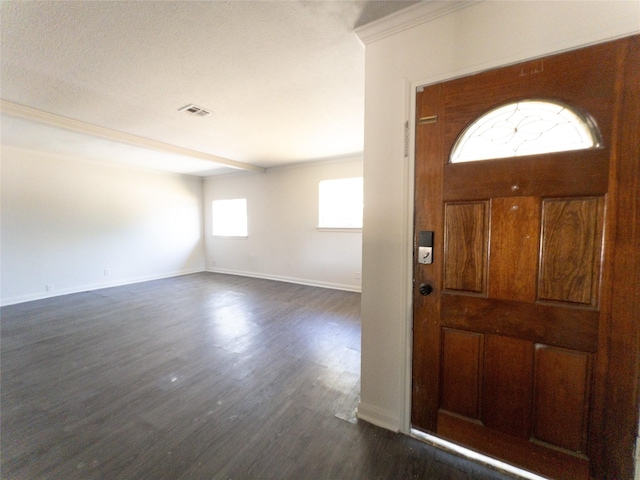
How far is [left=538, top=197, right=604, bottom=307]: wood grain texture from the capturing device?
1.06 meters

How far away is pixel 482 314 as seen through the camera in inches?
50.5

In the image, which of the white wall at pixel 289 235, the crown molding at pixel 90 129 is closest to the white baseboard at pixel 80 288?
the white wall at pixel 289 235

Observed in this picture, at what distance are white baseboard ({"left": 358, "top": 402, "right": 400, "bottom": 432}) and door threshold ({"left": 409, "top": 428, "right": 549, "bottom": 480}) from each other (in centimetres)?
11

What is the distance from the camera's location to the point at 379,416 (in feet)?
5.12

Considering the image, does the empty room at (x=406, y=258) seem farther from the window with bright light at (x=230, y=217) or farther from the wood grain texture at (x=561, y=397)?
the window with bright light at (x=230, y=217)

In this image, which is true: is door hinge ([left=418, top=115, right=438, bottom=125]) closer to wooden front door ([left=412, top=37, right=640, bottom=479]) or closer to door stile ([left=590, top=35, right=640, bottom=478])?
wooden front door ([left=412, top=37, right=640, bottom=479])

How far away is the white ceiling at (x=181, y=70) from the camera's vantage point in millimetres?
1464

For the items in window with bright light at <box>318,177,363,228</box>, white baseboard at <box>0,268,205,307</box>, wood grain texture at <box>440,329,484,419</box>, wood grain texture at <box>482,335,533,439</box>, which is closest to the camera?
wood grain texture at <box>482,335,533,439</box>

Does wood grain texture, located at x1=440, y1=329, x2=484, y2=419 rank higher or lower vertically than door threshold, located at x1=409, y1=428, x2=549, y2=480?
higher

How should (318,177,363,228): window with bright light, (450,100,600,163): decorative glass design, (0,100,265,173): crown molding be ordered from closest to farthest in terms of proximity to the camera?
(450,100,600,163): decorative glass design, (0,100,265,173): crown molding, (318,177,363,228): window with bright light

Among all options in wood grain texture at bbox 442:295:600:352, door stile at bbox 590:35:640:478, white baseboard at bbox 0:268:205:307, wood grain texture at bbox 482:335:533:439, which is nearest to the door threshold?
wood grain texture at bbox 482:335:533:439

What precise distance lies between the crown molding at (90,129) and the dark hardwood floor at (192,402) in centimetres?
258

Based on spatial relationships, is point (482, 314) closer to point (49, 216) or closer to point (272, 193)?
point (272, 193)

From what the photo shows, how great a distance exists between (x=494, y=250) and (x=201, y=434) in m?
2.08
